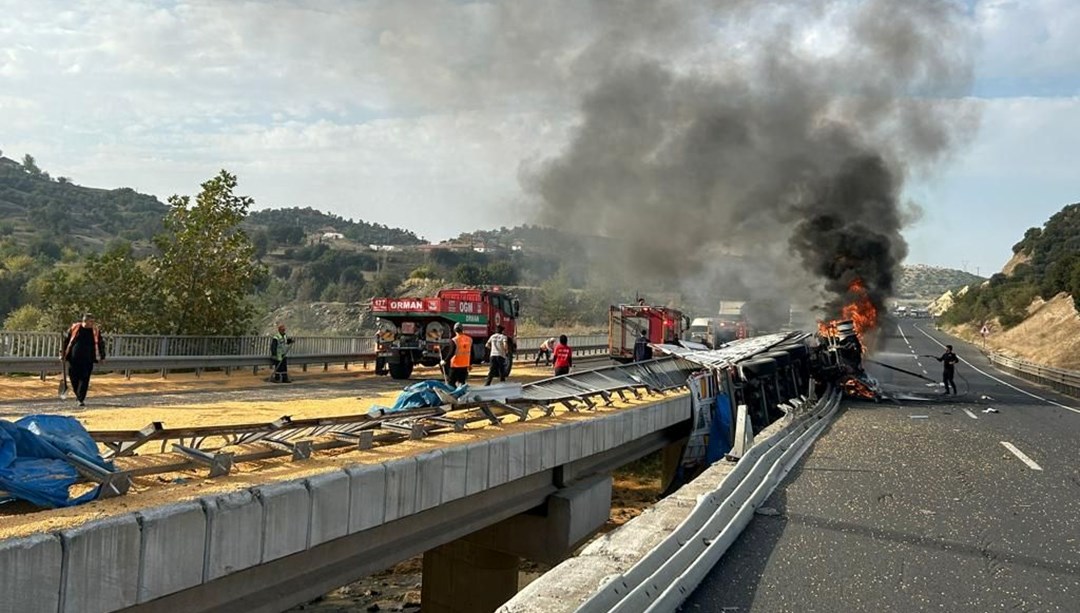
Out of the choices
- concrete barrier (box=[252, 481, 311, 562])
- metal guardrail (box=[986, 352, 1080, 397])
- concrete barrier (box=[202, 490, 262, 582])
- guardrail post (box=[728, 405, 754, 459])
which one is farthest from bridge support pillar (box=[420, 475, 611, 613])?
metal guardrail (box=[986, 352, 1080, 397])

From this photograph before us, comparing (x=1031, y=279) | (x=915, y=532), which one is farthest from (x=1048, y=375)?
(x=1031, y=279)

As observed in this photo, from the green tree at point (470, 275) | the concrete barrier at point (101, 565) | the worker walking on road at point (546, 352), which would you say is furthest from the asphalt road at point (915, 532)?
the green tree at point (470, 275)

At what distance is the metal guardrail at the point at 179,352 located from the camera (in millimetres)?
17750

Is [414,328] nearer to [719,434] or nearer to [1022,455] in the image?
[719,434]

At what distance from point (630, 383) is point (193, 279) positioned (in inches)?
630

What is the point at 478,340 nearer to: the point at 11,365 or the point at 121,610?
the point at 11,365

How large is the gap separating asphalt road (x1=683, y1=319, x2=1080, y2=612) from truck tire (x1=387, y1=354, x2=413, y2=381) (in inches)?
531

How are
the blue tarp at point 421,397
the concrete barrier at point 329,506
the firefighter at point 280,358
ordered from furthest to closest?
the firefighter at point 280,358 < the blue tarp at point 421,397 < the concrete barrier at point 329,506

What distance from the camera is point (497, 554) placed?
10414 millimetres

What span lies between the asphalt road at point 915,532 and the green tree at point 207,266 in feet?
61.4

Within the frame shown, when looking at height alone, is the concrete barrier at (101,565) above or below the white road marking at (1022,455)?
above

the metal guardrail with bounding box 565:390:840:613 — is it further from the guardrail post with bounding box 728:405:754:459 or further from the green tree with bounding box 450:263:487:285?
the green tree with bounding box 450:263:487:285

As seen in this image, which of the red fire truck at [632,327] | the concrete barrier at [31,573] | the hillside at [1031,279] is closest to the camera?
the concrete barrier at [31,573]

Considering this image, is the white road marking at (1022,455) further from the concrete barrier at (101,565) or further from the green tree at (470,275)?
the green tree at (470,275)
